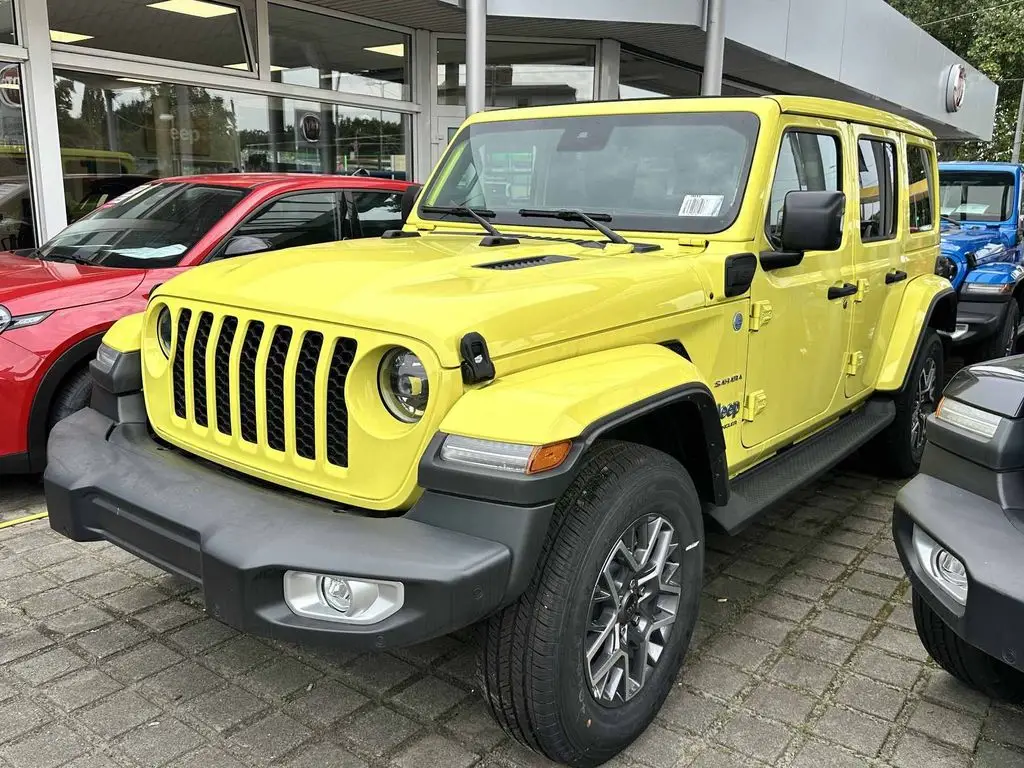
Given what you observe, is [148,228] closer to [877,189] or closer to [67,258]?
[67,258]

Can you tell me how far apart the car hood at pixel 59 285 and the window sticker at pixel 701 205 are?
306 centimetres

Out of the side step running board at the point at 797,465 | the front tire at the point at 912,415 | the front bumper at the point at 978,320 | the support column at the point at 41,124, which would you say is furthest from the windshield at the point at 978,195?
the support column at the point at 41,124

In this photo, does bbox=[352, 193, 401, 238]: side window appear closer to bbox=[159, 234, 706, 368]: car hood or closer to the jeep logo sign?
bbox=[159, 234, 706, 368]: car hood

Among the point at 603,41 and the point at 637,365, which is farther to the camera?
the point at 603,41

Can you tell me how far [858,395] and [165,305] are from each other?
337 cm

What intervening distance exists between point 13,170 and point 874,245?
764 cm

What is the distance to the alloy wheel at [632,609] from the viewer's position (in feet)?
8.12

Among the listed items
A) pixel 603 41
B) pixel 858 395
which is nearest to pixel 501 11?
pixel 603 41

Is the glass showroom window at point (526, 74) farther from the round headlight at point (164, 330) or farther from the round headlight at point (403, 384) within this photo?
the round headlight at point (403, 384)

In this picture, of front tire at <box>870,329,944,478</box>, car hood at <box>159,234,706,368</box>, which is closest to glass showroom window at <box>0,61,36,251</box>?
car hood at <box>159,234,706,368</box>

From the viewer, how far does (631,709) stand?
8.51 ft

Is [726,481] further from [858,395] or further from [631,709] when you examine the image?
[858,395]

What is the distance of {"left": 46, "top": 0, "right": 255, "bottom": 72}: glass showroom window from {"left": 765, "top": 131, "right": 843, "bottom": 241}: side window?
741 cm

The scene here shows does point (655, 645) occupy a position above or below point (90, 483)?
below
